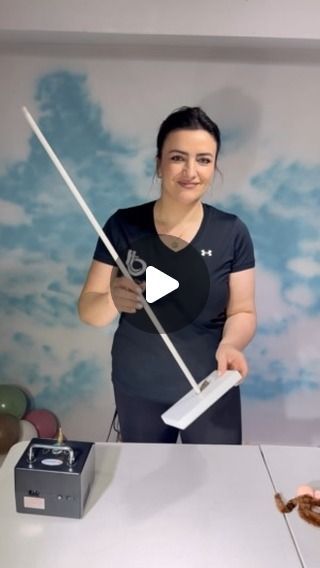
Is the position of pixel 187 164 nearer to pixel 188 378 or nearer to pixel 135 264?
pixel 135 264

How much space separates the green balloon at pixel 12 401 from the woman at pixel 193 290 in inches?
15.1

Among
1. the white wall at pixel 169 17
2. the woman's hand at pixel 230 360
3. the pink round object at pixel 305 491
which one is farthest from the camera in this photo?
the woman's hand at pixel 230 360

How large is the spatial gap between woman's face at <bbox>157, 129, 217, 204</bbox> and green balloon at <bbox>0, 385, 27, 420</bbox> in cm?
91

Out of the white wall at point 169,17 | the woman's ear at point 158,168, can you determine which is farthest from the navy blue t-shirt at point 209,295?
the white wall at point 169,17

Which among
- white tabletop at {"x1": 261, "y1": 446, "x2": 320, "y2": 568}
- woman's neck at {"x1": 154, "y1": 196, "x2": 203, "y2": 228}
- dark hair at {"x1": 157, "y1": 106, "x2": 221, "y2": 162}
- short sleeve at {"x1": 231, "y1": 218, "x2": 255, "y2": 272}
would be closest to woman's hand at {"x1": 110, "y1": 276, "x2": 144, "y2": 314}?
woman's neck at {"x1": 154, "y1": 196, "x2": 203, "y2": 228}

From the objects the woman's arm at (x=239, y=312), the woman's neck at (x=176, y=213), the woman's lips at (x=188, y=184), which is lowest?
the woman's arm at (x=239, y=312)

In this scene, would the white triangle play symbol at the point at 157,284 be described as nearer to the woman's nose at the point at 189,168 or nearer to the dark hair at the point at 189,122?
the woman's nose at the point at 189,168

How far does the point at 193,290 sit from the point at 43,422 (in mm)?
761

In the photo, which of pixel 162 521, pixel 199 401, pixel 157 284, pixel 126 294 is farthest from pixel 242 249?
pixel 162 521

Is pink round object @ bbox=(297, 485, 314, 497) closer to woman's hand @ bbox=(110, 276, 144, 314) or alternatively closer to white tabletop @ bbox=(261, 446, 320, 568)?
white tabletop @ bbox=(261, 446, 320, 568)

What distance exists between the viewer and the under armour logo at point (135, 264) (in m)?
1.82

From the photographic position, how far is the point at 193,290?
184 centimetres

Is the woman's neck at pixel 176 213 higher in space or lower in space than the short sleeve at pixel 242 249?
higher

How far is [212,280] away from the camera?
72.4 inches
